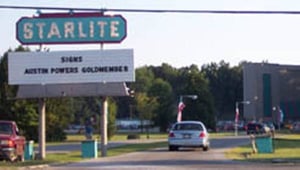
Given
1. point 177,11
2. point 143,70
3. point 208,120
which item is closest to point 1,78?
point 208,120

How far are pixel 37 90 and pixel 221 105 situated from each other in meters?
125

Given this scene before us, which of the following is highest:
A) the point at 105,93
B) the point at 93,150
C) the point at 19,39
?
the point at 19,39

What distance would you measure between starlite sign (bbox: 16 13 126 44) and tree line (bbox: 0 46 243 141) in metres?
6.35

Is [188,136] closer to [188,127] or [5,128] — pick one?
[188,127]

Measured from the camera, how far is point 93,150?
36062 mm

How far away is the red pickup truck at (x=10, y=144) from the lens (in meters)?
31.9

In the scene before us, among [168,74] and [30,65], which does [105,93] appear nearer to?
[30,65]

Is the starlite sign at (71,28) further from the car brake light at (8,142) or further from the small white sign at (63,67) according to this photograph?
the car brake light at (8,142)

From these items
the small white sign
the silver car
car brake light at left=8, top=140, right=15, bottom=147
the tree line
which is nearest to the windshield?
car brake light at left=8, top=140, right=15, bottom=147

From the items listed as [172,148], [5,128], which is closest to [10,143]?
[5,128]

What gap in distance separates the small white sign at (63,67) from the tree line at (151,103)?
5.08 meters

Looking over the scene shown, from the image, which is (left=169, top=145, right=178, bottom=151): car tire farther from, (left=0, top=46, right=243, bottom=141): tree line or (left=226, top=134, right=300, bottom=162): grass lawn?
(left=0, top=46, right=243, bottom=141): tree line

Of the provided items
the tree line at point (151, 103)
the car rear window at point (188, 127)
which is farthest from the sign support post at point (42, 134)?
the car rear window at point (188, 127)

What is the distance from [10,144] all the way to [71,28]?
7223 mm
